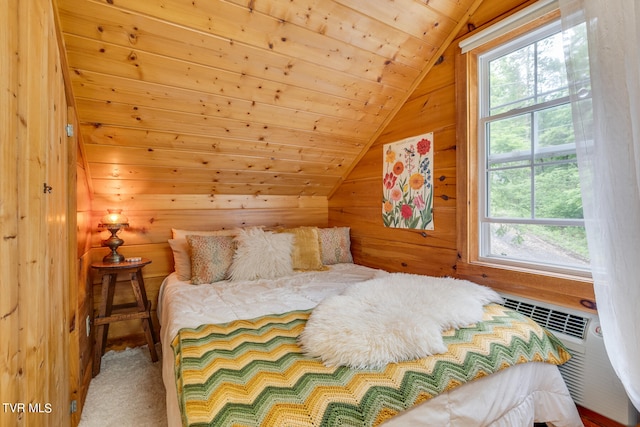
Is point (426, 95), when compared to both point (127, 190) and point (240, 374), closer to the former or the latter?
point (240, 374)

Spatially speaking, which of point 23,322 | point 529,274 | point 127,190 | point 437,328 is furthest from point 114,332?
point 529,274

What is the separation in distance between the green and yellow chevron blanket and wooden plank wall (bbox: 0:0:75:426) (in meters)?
0.37

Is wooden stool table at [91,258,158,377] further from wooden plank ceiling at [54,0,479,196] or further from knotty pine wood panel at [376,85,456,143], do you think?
knotty pine wood panel at [376,85,456,143]

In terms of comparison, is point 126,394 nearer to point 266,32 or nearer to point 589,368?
point 266,32

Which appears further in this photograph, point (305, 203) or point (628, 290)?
point (305, 203)

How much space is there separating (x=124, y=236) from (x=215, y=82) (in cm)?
147

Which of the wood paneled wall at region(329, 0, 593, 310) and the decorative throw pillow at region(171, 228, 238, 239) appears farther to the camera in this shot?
the decorative throw pillow at region(171, 228, 238, 239)

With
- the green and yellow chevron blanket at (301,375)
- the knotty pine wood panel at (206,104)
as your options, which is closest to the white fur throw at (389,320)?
the green and yellow chevron blanket at (301,375)

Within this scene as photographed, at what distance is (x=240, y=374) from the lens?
910 millimetres

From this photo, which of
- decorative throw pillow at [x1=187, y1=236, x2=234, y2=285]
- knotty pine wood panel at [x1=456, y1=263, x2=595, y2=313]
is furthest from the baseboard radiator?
decorative throw pillow at [x1=187, y1=236, x2=234, y2=285]

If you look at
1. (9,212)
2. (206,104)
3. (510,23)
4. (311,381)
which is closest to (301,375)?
(311,381)

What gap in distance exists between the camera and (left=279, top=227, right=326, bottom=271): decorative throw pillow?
2.47 m

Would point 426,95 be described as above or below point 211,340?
above

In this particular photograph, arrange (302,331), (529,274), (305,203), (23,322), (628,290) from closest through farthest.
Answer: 1. (23,322)
2. (628,290)
3. (302,331)
4. (529,274)
5. (305,203)
